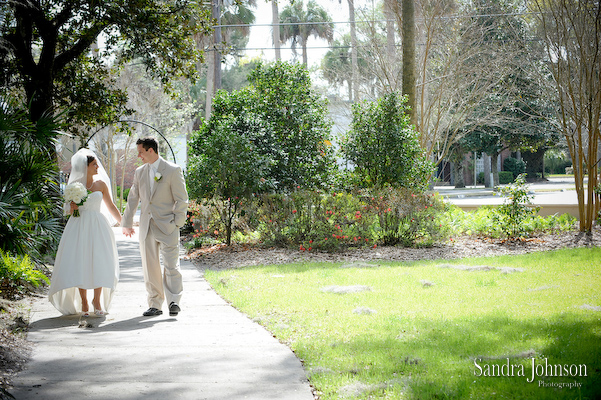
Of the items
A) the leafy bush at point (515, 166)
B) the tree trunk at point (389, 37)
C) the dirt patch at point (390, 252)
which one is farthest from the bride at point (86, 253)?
the leafy bush at point (515, 166)

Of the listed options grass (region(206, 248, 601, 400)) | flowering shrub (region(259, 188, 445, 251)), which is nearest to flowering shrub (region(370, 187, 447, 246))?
flowering shrub (region(259, 188, 445, 251))

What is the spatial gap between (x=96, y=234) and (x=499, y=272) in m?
6.07

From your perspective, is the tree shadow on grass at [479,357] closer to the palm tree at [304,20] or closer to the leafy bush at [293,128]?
the leafy bush at [293,128]

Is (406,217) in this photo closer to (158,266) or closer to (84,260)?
(158,266)

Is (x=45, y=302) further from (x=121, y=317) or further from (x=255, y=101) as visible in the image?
(x=255, y=101)

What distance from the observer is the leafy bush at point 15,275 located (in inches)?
282

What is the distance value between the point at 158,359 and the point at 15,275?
11.0ft

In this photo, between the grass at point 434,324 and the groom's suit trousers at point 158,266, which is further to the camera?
the groom's suit trousers at point 158,266

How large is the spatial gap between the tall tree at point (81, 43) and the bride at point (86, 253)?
3143 mm

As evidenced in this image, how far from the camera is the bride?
21.6 feet

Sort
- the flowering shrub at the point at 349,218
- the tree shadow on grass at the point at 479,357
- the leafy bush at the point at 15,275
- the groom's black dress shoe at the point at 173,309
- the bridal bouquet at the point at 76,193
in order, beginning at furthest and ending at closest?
the flowering shrub at the point at 349,218
the leafy bush at the point at 15,275
the groom's black dress shoe at the point at 173,309
the bridal bouquet at the point at 76,193
the tree shadow on grass at the point at 479,357

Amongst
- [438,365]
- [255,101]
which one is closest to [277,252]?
[255,101]

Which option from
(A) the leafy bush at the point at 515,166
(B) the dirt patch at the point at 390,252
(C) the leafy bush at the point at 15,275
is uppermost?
(A) the leafy bush at the point at 515,166

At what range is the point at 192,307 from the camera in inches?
294
